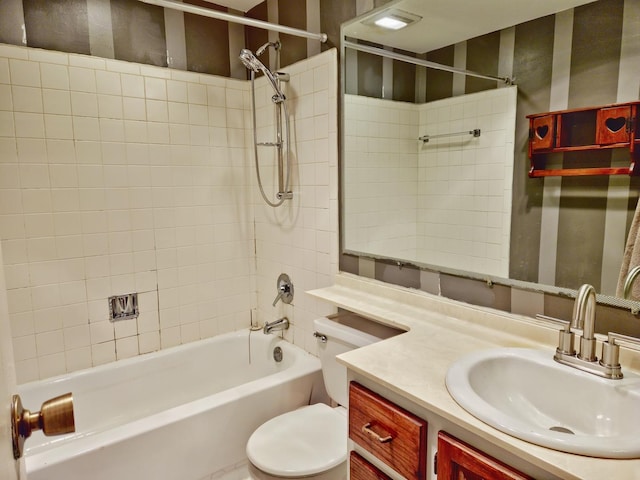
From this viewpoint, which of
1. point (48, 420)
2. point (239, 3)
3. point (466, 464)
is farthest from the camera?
point (239, 3)

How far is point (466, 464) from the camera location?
92cm

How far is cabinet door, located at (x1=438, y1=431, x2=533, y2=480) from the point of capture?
86cm

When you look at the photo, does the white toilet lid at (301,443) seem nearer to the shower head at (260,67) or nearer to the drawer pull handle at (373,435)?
the drawer pull handle at (373,435)

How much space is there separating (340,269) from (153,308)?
3.65 feet

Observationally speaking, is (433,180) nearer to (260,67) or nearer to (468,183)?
(468,183)

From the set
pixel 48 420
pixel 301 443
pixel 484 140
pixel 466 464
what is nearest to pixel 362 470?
pixel 466 464

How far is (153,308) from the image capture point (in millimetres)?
2412

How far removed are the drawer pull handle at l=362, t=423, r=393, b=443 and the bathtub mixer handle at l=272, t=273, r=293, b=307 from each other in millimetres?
1331

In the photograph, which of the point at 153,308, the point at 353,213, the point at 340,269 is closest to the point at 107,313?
the point at 153,308

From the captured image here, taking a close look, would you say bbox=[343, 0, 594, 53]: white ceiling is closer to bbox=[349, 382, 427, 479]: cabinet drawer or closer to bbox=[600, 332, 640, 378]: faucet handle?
bbox=[600, 332, 640, 378]: faucet handle

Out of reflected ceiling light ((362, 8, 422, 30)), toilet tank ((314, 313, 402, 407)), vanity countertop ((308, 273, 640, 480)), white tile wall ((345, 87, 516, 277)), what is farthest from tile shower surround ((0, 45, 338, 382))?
vanity countertop ((308, 273, 640, 480))

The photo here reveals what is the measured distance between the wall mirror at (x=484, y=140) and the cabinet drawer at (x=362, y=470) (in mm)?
726

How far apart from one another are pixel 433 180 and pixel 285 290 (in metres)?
1.08

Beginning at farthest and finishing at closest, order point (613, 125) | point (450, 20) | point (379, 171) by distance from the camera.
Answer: point (379, 171) → point (450, 20) → point (613, 125)
